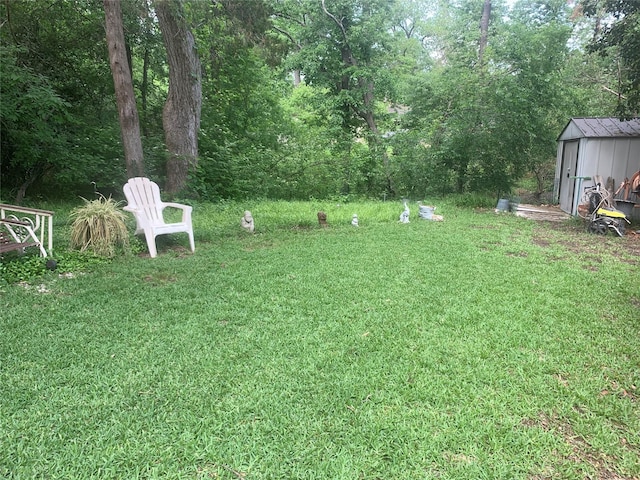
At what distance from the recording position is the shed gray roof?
694 centimetres

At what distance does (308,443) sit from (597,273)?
366 centimetres

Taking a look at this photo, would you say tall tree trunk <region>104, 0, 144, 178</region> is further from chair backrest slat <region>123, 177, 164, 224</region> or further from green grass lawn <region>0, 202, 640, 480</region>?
green grass lawn <region>0, 202, 640, 480</region>

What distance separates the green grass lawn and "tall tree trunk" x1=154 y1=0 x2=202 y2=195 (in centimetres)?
355

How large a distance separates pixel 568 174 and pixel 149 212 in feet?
25.5

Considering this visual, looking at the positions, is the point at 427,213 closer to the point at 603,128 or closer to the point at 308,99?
the point at 603,128

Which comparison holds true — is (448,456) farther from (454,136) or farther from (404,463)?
(454,136)

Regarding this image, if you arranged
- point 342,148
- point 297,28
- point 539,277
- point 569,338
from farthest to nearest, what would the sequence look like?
point 297,28 → point 342,148 → point 539,277 → point 569,338

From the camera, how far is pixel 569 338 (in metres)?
2.54

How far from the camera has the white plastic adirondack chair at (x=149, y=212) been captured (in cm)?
423

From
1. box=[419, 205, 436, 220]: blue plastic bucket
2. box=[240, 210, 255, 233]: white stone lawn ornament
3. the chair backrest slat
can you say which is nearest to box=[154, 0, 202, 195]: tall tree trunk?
box=[240, 210, 255, 233]: white stone lawn ornament

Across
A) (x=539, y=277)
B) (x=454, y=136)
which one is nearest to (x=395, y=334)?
(x=539, y=277)

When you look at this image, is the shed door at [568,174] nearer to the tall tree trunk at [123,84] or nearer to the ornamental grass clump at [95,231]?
the tall tree trunk at [123,84]

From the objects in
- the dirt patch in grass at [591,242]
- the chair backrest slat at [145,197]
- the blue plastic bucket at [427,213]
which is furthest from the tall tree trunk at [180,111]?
the dirt patch in grass at [591,242]

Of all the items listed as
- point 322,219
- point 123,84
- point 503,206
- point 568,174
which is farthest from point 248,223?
point 568,174
